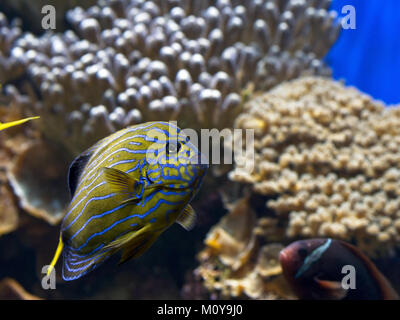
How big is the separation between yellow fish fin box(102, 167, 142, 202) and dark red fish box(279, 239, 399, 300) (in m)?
1.22

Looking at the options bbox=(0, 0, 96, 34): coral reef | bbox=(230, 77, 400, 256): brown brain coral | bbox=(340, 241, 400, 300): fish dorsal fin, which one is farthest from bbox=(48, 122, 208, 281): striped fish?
bbox=(0, 0, 96, 34): coral reef

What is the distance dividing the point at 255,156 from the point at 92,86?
1.55 m

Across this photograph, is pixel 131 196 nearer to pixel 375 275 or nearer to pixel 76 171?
pixel 76 171

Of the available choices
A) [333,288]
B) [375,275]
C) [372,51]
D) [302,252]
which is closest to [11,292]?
Result: [302,252]

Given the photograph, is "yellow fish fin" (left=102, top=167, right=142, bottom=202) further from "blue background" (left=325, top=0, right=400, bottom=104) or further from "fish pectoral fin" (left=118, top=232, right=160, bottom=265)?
"blue background" (left=325, top=0, right=400, bottom=104)

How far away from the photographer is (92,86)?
266 centimetres

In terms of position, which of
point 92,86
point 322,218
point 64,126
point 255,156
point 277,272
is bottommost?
point 277,272

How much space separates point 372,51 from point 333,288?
4.79 m

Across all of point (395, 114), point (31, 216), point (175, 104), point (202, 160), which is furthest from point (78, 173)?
point (395, 114)

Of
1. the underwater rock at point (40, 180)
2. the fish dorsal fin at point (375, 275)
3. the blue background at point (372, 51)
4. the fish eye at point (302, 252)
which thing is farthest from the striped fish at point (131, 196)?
the blue background at point (372, 51)

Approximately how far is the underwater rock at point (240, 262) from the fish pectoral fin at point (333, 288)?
33 cm

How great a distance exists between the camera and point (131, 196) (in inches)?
38.6

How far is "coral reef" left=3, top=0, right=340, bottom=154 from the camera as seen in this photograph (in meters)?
2.52
